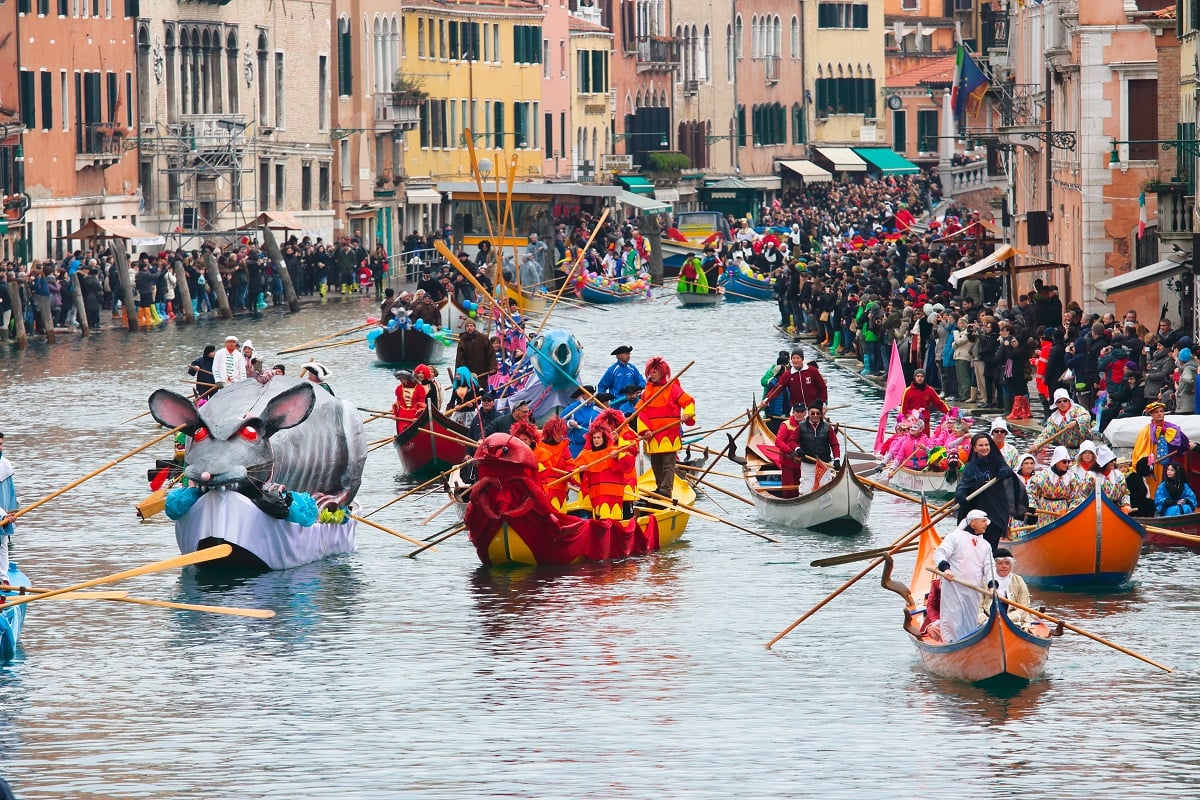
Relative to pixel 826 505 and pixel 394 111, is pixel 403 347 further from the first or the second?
pixel 394 111

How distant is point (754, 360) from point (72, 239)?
22.3 m

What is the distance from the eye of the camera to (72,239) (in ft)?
232

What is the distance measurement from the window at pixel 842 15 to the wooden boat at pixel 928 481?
335ft

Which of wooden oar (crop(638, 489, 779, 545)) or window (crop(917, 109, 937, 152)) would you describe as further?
window (crop(917, 109, 937, 152))

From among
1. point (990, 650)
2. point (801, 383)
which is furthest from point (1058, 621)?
point (801, 383)

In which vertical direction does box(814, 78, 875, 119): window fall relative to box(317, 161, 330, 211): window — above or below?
above

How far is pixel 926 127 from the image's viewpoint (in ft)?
478

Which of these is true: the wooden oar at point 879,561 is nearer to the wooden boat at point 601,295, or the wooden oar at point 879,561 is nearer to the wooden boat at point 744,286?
the wooden boat at point 601,295

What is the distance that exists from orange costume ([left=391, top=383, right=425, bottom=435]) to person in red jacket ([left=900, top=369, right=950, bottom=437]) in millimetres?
6701

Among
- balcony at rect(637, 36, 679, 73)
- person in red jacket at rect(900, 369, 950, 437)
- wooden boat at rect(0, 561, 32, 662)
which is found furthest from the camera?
balcony at rect(637, 36, 679, 73)

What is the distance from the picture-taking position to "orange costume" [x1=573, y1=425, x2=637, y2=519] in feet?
97.0

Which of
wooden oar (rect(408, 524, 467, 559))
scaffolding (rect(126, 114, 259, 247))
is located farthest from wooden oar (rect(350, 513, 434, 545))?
scaffolding (rect(126, 114, 259, 247))

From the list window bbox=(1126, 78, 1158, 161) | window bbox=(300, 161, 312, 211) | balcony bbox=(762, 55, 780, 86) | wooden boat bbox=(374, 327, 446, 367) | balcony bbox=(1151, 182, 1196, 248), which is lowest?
wooden boat bbox=(374, 327, 446, 367)

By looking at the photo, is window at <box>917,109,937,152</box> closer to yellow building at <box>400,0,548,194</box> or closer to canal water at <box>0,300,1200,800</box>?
yellow building at <box>400,0,548,194</box>
